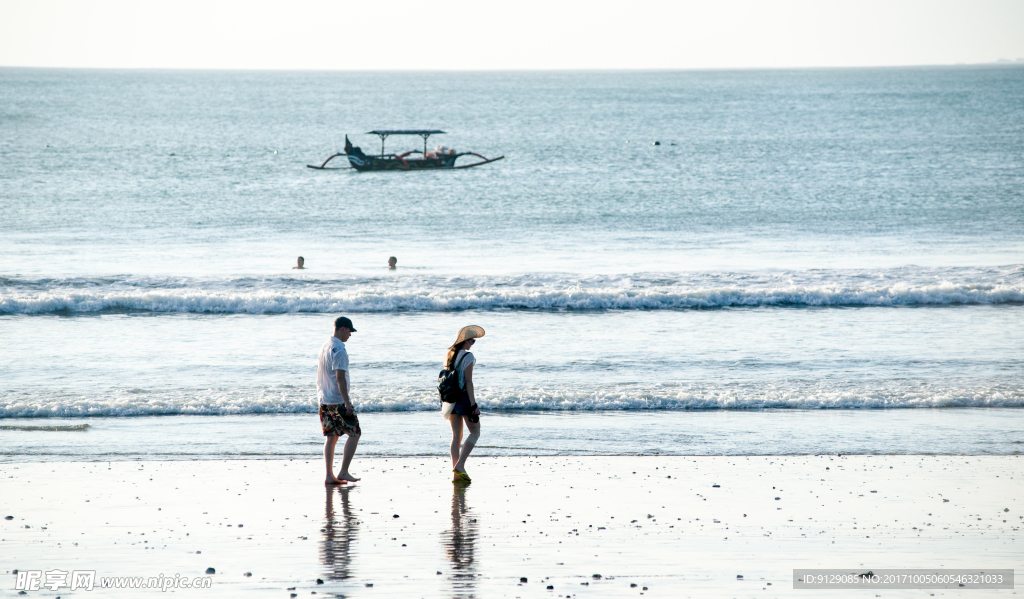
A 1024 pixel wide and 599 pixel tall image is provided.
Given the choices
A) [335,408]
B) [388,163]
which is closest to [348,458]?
[335,408]

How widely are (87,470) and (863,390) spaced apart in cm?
1023

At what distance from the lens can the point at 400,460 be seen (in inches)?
→ 381

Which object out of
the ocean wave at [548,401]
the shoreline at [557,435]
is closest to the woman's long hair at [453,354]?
the shoreline at [557,435]

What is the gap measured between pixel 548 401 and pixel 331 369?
450 centimetres

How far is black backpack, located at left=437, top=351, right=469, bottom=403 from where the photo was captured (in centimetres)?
859

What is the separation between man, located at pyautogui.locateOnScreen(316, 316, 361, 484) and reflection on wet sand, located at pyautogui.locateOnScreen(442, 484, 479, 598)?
1.16 m

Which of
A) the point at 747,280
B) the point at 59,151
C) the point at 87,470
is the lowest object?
the point at 87,470

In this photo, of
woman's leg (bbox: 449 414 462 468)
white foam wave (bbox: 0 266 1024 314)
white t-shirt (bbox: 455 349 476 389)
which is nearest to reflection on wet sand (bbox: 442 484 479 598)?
woman's leg (bbox: 449 414 462 468)

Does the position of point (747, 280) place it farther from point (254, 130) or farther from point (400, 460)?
point (254, 130)

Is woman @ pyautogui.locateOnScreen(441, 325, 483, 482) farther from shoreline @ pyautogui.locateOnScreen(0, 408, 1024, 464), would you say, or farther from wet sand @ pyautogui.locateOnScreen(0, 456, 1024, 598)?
shoreline @ pyautogui.locateOnScreen(0, 408, 1024, 464)

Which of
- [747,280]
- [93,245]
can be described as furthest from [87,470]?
[93,245]

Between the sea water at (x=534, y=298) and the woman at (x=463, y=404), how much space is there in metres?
1.43

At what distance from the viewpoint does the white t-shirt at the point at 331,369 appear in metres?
8.53

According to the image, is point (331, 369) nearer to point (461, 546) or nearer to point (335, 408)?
point (335, 408)
